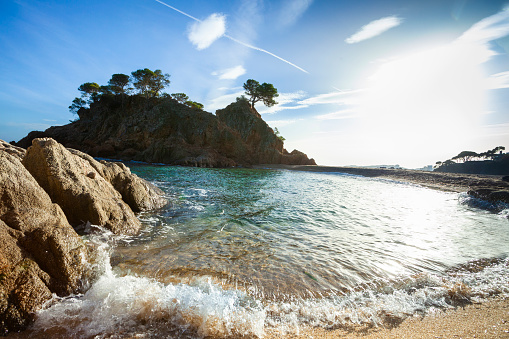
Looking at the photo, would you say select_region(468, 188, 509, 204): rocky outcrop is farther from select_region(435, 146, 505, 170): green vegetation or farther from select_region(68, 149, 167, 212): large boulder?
select_region(435, 146, 505, 170): green vegetation

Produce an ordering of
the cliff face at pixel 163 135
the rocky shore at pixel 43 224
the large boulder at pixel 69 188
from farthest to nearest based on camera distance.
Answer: the cliff face at pixel 163 135 → the large boulder at pixel 69 188 → the rocky shore at pixel 43 224

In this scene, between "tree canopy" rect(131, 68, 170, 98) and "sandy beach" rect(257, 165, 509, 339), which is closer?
"sandy beach" rect(257, 165, 509, 339)

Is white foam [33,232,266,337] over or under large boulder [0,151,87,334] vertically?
under

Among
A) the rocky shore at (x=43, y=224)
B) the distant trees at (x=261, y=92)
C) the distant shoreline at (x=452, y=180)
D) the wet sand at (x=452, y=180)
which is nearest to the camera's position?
the rocky shore at (x=43, y=224)

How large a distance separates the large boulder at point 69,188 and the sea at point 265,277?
0.45 m

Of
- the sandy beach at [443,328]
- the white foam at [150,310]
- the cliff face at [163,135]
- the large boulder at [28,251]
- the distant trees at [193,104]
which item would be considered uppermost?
the distant trees at [193,104]

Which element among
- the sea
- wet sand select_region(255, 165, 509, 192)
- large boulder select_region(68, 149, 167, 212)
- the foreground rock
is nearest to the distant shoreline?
wet sand select_region(255, 165, 509, 192)

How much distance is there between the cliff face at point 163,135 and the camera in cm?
5127

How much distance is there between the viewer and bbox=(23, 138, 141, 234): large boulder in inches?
222

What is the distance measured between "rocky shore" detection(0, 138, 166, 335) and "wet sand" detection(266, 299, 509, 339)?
3.44 m

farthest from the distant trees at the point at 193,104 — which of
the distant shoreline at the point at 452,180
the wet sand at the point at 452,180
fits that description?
the wet sand at the point at 452,180

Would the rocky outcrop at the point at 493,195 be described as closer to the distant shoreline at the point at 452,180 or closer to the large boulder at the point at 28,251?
the distant shoreline at the point at 452,180

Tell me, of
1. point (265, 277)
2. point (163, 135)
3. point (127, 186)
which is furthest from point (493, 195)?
point (163, 135)

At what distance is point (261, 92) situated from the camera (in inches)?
2881
